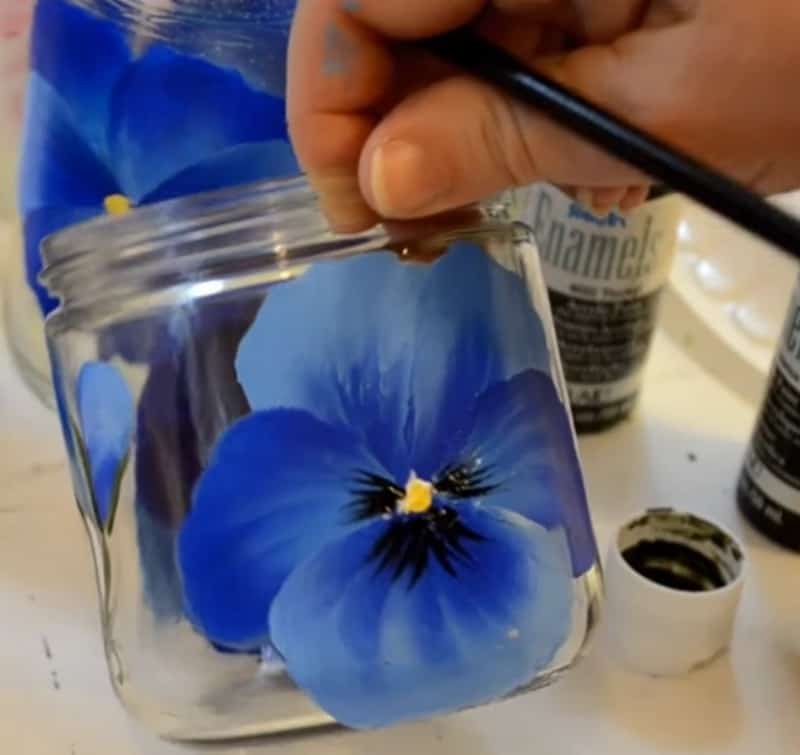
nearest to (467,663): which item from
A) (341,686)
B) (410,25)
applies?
(341,686)

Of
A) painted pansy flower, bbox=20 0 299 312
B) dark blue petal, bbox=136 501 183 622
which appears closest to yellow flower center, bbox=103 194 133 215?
painted pansy flower, bbox=20 0 299 312

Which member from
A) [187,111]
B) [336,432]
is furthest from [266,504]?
[187,111]

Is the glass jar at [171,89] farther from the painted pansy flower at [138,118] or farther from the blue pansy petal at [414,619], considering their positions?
the blue pansy petal at [414,619]

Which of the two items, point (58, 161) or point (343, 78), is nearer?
point (343, 78)

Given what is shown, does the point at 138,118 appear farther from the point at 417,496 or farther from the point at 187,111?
the point at 417,496

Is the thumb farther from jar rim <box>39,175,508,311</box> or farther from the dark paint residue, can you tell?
the dark paint residue

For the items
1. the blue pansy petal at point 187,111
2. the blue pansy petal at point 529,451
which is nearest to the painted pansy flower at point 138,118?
the blue pansy petal at point 187,111

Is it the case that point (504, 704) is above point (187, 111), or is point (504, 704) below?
below

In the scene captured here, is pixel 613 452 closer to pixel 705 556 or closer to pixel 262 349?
pixel 705 556

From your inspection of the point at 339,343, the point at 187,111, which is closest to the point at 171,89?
the point at 187,111
